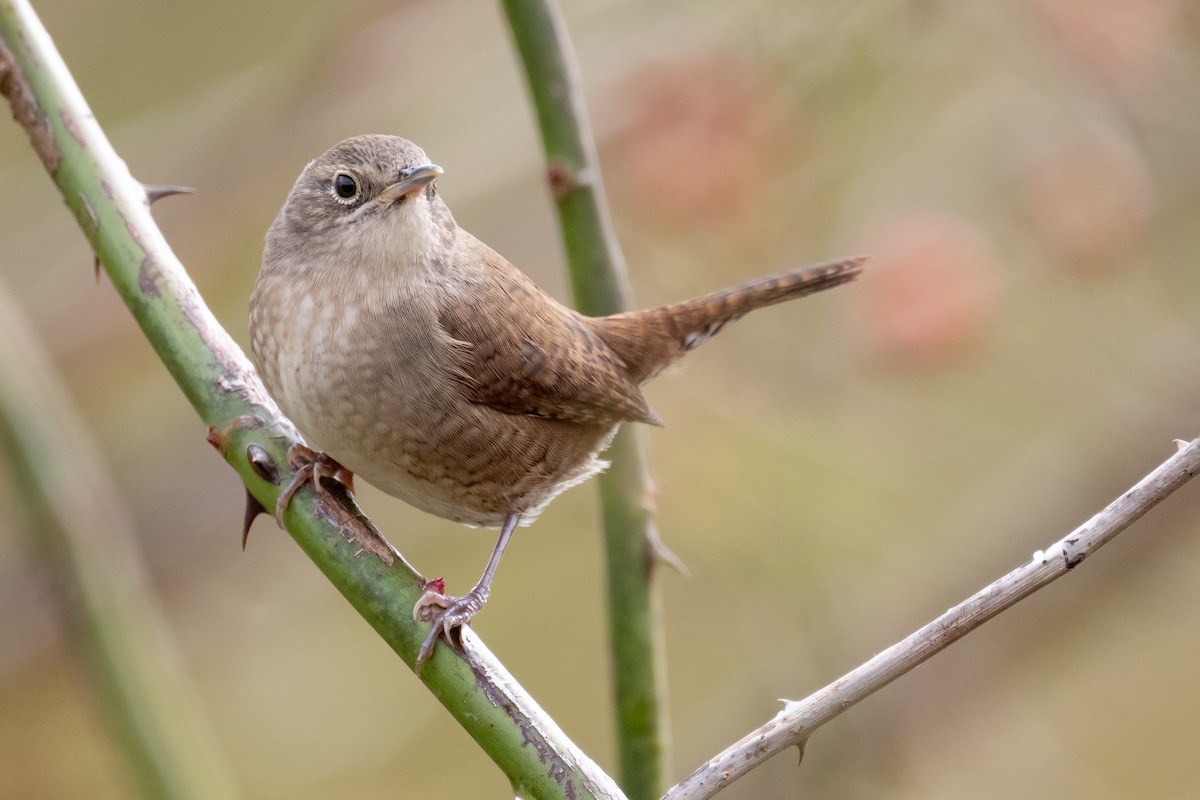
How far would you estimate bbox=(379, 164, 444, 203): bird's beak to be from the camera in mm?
2676

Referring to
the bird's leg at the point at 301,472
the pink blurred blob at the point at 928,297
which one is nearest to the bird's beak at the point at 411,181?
the bird's leg at the point at 301,472

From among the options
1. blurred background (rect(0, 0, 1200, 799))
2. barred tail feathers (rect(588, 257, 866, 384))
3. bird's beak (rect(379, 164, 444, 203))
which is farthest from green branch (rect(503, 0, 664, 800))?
barred tail feathers (rect(588, 257, 866, 384))

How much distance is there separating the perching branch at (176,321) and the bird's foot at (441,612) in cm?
3

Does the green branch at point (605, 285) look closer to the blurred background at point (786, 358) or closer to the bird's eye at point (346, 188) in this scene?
the bird's eye at point (346, 188)

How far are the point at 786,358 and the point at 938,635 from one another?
7.48 ft

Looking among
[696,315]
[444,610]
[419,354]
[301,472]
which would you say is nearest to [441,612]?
[444,610]

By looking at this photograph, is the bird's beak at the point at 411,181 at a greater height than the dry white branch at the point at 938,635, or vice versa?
the bird's beak at the point at 411,181

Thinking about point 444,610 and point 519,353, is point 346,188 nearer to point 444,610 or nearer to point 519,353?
point 519,353

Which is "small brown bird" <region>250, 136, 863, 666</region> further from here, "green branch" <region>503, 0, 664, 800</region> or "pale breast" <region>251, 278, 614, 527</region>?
"green branch" <region>503, 0, 664, 800</region>

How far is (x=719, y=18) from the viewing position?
12.3ft

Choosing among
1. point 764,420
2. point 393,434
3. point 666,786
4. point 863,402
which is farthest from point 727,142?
point 666,786

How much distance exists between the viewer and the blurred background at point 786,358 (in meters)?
3.58

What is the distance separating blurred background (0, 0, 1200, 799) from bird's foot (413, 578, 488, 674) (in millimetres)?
1007

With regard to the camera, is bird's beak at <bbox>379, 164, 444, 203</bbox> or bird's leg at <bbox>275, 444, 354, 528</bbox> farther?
bird's beak at <bbox>379, 164, 444, 203</bbox>
